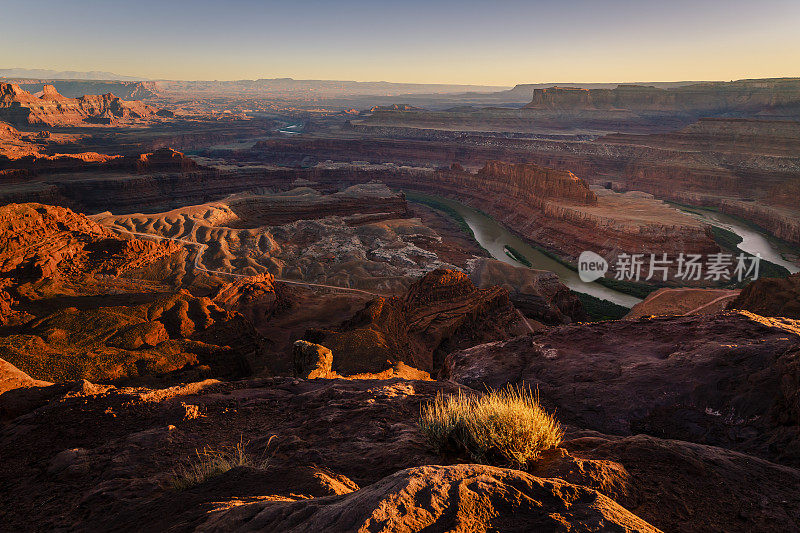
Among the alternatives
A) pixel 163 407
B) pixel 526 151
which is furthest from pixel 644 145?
pixel 163 407

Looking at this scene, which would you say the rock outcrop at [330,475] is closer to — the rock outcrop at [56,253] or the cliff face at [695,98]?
the rock outcrop at [56,253]

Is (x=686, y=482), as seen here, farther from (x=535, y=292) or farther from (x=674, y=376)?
(x=535, y=292)

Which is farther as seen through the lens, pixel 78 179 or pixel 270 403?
pixel 78 179

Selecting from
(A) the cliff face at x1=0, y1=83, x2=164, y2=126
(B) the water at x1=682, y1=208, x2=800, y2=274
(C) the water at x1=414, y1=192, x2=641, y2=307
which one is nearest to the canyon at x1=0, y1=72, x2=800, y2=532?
(B) the water at x1=682, y1=208, x2=800, y2=274

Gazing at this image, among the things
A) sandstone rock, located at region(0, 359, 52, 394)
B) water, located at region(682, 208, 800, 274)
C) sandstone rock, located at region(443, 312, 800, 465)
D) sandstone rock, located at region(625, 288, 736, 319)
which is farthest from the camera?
water, located at region(682, 208, 800, 274)

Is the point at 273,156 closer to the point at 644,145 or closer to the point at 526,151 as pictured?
the point at 526,151

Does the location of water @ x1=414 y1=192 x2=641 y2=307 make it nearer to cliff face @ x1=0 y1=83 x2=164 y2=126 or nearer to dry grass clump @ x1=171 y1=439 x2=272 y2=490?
dry grass clump @ x1=171 y1=439 x2=272 y2=490

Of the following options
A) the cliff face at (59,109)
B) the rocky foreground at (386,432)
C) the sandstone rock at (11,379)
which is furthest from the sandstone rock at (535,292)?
the cliff face at (59,109)
